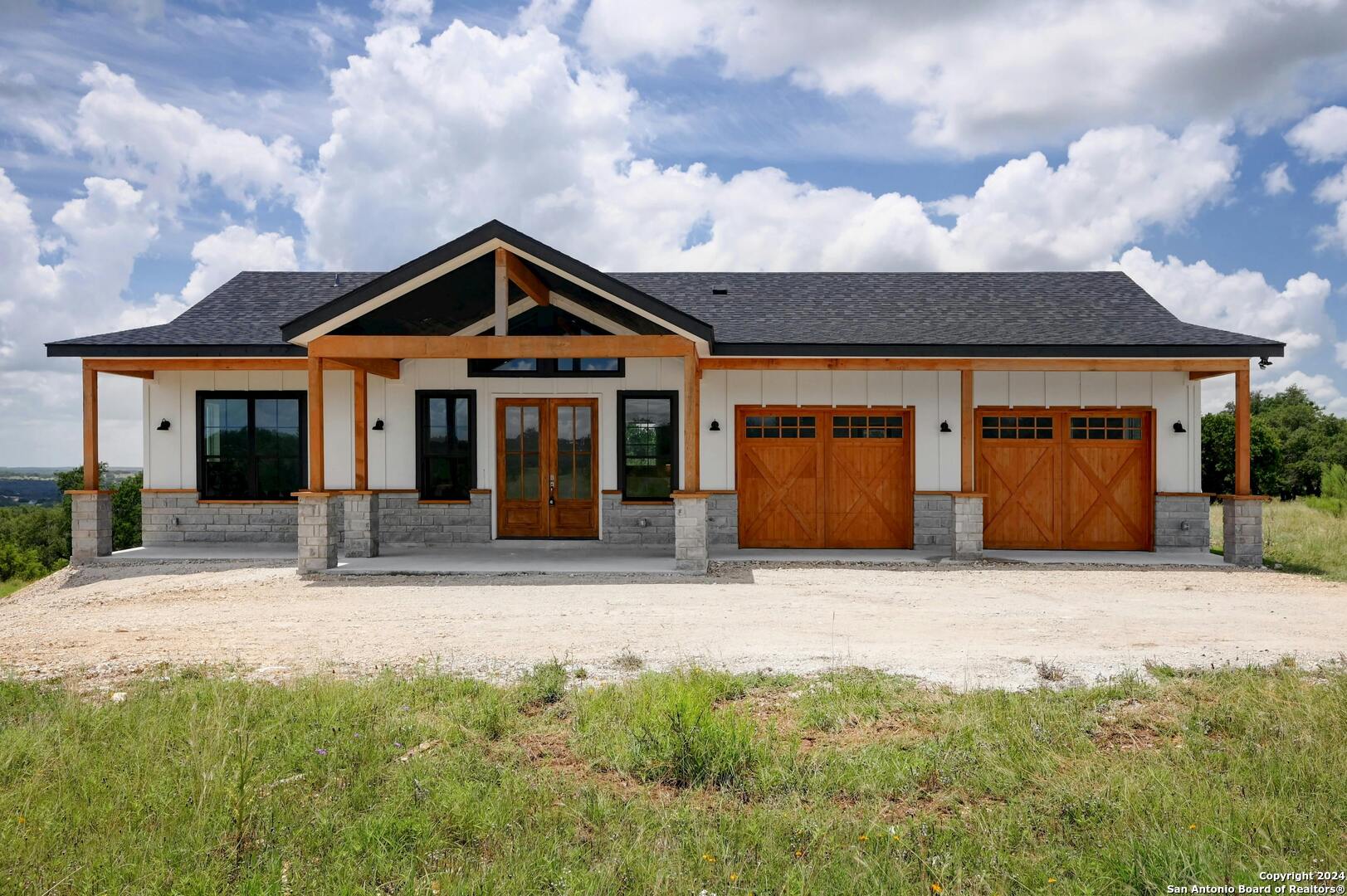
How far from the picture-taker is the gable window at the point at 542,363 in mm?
13141

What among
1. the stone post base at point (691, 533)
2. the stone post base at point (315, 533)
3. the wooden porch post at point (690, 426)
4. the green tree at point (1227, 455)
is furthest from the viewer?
the green tree at point (1227, 455)

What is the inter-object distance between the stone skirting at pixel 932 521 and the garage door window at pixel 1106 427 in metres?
2.47

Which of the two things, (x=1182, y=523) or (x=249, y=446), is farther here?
(x=249, y=446)

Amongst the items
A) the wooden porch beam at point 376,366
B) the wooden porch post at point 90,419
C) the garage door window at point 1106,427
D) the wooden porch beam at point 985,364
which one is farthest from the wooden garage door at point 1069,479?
the wooden porch post at point 90,419

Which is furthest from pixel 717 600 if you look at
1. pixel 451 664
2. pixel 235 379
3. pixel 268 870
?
pixel 235 379

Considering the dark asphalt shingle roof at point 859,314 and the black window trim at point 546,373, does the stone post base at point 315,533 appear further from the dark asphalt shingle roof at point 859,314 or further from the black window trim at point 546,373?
the black window trim at point 546,373

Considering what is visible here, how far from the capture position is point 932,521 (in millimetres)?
13047

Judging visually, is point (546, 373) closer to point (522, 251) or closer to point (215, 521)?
point (522, 251)

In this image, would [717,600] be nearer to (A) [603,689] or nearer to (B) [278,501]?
(A) [603,689]

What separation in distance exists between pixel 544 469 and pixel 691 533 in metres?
3.48

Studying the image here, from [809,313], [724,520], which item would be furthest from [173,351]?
[809,313]

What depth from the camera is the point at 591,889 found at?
2.98 metres

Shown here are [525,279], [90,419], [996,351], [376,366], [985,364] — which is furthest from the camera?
[376,366]

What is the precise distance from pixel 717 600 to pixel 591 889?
19.7 feet
